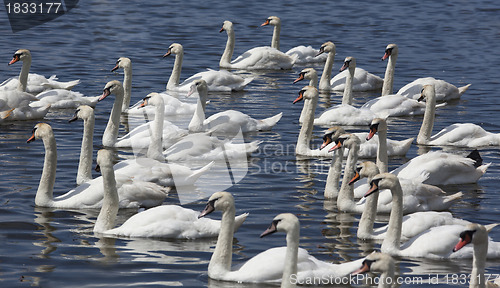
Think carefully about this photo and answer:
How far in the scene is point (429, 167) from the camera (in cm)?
1411

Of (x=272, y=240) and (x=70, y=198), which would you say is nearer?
(x=272, y=240)

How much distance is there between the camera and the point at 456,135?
17000 mm

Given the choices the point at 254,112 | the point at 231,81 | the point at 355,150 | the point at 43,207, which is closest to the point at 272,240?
the point at 355,150

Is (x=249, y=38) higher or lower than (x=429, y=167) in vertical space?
lower


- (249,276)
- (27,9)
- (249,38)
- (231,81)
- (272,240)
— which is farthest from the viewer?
(27,9)

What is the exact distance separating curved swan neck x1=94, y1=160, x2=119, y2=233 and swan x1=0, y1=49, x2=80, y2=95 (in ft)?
27.4

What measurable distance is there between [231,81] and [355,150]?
863cm

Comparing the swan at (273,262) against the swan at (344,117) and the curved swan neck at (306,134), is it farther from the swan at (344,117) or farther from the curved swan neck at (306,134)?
the swan at (344,117)

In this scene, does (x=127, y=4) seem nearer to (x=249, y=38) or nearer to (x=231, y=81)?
(x=249, y=38)

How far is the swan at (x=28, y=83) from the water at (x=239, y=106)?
882 mm

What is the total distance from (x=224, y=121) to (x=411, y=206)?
17.5 ft

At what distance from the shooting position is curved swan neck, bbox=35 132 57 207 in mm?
12758

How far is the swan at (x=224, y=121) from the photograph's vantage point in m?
17.3

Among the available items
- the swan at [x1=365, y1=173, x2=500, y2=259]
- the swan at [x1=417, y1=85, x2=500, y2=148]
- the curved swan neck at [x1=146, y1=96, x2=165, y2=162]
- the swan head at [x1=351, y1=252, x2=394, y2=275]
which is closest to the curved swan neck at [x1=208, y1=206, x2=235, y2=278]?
the swan head at [x1=351, y1=252, x2=394, y2=275]
